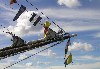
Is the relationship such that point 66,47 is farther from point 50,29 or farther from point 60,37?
point 50,29

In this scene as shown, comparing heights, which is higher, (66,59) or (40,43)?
(40,43)

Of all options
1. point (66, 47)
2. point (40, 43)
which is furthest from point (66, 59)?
point (40, 43)

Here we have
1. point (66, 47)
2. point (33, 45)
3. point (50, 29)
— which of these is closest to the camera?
point (50, 29)

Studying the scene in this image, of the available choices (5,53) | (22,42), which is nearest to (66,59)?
(22,42)

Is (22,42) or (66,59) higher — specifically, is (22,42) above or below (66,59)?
above

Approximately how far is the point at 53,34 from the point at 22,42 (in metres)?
3.71

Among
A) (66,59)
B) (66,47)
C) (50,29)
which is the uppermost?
(50,29)

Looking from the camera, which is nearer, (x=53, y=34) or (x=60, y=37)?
(x=53, y=34)

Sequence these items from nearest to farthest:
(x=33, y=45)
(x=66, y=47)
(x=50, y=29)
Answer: (x=50, y=29), (x=33, y=45), (x=66, y=47)

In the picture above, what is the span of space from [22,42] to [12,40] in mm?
1160

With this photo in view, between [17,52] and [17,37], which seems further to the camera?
[17,52]

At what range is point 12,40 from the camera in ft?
68.2

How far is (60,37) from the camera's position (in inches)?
890

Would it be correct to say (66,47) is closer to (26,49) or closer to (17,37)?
(26,49)
